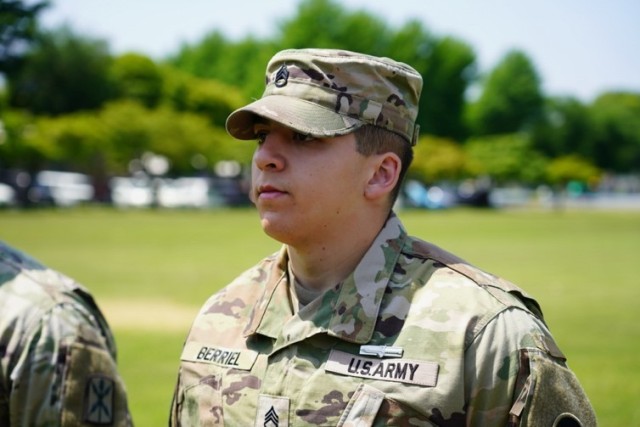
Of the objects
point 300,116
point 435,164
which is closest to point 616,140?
point 435,164

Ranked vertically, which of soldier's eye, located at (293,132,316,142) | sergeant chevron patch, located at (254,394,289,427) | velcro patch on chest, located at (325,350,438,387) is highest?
soldier's eye, located at (293,132,316,142)

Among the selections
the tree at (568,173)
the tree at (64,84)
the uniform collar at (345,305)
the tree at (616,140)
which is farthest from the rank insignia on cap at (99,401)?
the tree at (616,140)

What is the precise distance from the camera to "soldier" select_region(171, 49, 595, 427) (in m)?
2.57

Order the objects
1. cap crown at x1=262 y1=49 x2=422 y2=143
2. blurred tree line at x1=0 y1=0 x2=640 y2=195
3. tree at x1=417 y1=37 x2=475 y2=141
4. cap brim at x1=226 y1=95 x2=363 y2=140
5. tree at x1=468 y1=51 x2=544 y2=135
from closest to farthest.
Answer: cap brim at x1=226 y1=95 x2=363 y2=140 → cap crown at x1=262 y1=49 x2=422 y2=143 → blurred tree line at x1=0 y1=0 x2=640 y2=195 → tree at x1=417 y1=37 x2=475 y2=141 → tree at x1=468 y1=51 x2=544 y2=135

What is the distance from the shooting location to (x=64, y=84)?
83.1 metres

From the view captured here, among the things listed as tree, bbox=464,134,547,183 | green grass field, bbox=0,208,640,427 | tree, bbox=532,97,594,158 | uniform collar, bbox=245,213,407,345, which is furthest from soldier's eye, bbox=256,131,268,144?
tree, bbox=532,97,594,158

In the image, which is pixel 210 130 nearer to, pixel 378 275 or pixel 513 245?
pixel 513 245

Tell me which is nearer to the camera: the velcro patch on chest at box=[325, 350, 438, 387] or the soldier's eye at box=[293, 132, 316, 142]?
the velcro patch on chest at box=[325, 350, 438, 387]

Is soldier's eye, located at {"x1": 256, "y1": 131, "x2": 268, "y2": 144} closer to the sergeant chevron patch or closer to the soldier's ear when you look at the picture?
the soldier's ear

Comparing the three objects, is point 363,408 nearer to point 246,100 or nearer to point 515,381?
point 515,381

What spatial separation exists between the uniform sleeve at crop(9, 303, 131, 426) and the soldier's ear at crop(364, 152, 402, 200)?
115cm

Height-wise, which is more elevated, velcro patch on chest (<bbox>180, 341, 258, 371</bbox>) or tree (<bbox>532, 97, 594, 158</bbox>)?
velcro patch on chest (<bbox>180, 341, 258, 371</bbox>)

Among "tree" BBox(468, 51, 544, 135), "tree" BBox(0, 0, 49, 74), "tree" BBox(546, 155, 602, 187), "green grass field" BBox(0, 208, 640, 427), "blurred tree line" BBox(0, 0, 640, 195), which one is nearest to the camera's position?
"tree" BBox(0, 0, 49, 74)

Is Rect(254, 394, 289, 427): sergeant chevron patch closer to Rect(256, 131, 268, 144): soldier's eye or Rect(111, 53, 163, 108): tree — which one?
Rect(256, 131, 268, 144): soldier's eye
